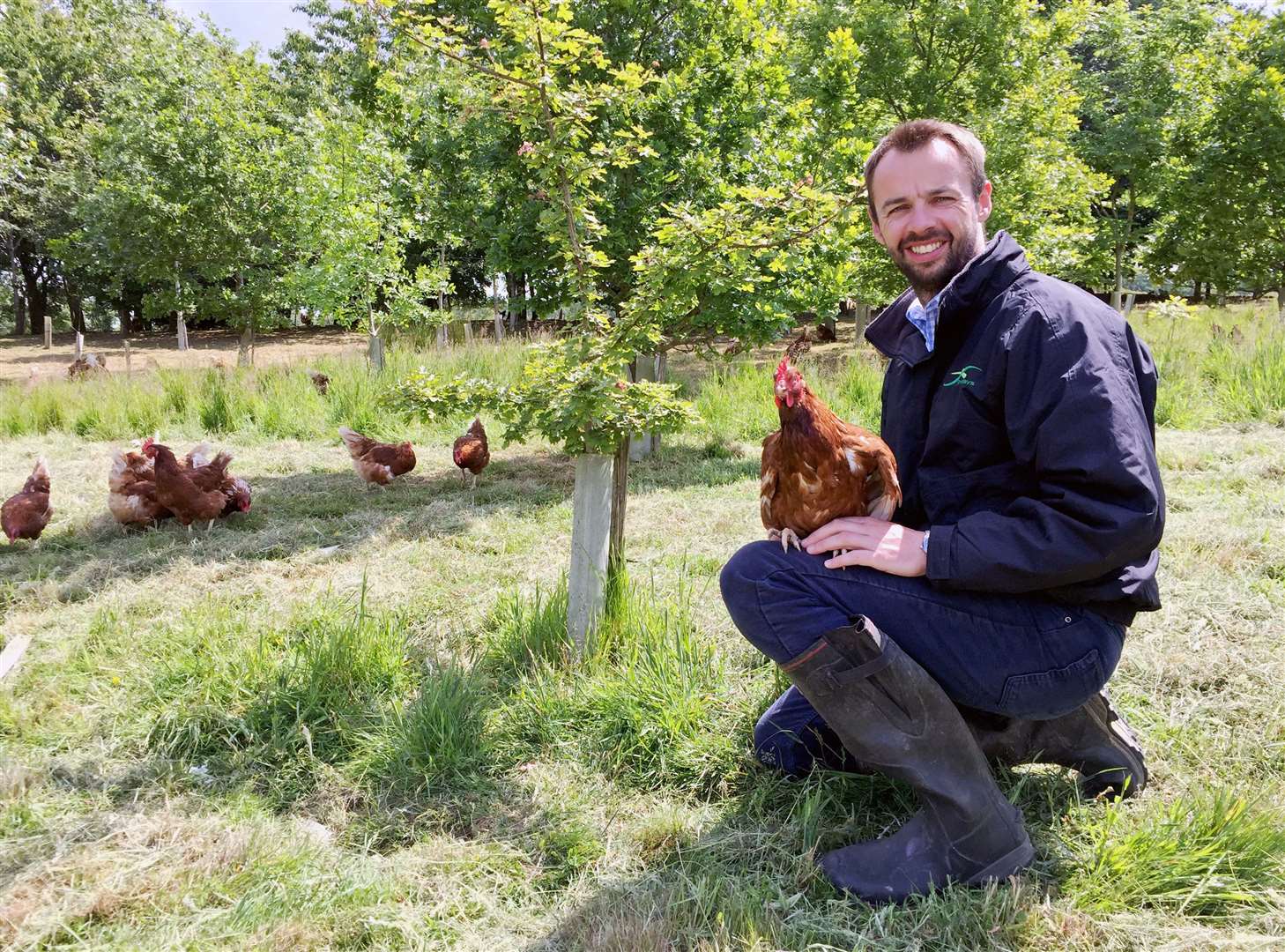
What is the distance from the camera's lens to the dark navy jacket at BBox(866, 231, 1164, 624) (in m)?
1.72

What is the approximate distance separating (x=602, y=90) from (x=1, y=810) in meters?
3.15

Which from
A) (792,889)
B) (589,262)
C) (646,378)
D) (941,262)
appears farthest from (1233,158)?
(792,889)

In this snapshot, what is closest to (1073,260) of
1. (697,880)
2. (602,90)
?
(602,90)

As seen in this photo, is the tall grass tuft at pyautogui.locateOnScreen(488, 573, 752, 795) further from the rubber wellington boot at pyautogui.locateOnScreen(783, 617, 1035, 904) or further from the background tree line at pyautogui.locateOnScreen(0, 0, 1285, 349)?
the background tree line at pyautogui.locateOnScreen(0, 0, 1285, 349)

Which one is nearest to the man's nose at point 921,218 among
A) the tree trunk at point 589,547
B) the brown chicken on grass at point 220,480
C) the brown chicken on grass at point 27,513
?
the tree trunk at point 589,547

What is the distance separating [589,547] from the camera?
3156 mm

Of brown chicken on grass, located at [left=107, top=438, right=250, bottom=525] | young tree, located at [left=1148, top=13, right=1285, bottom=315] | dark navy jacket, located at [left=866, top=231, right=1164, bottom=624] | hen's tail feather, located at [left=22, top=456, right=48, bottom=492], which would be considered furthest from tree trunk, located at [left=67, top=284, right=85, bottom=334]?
dark navy jacket, located at [left=866, top=231, right=1164, bottom=624]

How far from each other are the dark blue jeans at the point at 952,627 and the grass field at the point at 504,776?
49 centimetres

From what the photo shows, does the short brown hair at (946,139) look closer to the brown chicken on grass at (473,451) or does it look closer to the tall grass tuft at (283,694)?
the tall grass tuft at (283,694)

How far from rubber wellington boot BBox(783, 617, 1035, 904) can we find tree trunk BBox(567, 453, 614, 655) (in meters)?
1.29

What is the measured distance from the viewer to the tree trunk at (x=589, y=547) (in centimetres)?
314

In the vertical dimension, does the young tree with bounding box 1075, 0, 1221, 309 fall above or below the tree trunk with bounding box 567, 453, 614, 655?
above

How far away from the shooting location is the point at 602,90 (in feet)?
9.90

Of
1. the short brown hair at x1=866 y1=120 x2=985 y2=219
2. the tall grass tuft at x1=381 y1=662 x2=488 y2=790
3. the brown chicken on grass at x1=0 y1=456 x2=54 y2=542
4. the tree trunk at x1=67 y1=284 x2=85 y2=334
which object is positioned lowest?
the tall grass tuft at x1=381 y1=662 x2=488 y2=790
